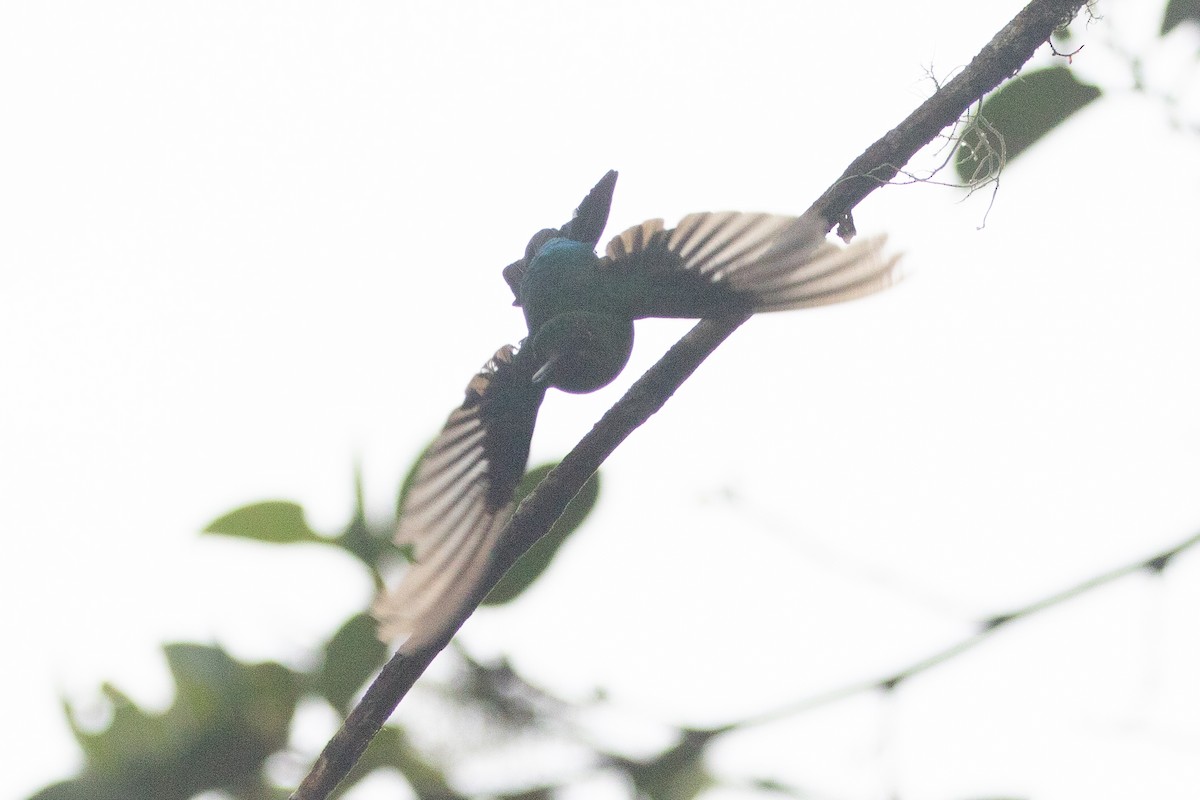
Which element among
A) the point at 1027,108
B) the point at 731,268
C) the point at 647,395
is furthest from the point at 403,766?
the point at 1027,108

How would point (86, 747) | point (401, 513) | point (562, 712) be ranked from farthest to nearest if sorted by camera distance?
point (401, 513)
point (86, 747)
point (562, 712)

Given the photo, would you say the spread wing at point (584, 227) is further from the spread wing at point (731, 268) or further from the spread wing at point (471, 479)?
the spread wing at point (731, 268)

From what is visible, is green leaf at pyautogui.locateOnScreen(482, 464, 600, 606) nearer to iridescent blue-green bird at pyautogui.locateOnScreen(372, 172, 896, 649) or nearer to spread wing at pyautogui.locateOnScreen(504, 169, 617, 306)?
iridescent blue-green bird at pyautogui.locateOnScreen(372, 172, 896, 649)

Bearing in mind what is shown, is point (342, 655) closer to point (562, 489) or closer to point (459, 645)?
point (459, 645)

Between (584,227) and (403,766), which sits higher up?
(584,227)

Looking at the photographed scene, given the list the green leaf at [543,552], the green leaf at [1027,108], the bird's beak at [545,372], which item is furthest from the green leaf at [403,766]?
the green leaf at [1027,108]

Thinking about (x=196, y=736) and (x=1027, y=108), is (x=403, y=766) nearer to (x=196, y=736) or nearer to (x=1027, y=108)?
(x=196, y=736)

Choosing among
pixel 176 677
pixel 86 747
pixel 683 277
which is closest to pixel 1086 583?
pixel 683 277
